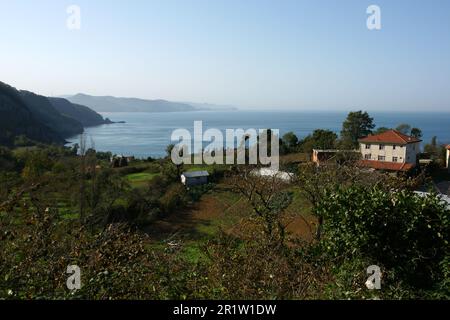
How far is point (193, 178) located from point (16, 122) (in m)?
63.9

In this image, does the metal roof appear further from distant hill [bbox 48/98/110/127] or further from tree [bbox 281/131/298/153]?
distant hill [bbox 48/98/110/127]

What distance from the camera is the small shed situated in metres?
31.2

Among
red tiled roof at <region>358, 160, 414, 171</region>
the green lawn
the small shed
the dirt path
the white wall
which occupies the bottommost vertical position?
the dirt path

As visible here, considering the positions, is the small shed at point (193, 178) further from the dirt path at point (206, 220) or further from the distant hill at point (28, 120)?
the distant hill at point (28, 120)

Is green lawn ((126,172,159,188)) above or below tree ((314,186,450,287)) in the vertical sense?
below

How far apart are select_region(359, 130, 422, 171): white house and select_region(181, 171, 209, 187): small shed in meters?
12.1

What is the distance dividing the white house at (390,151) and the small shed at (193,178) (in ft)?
39.8

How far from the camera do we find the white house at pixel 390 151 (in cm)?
3105

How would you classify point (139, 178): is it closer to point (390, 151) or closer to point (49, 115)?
point (390, 151)

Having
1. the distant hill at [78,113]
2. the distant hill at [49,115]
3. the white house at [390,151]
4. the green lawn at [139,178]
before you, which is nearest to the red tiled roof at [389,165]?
the white house at [390,151]

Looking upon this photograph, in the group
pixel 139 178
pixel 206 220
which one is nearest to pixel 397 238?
pixel 206 220

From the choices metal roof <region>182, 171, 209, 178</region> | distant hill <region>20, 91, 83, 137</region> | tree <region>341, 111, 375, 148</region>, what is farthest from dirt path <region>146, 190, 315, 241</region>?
distant hill <region>20, 91, 83, 137</region>

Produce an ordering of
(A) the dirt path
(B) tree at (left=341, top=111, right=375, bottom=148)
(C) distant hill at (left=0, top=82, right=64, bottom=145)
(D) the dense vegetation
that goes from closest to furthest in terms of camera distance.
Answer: (D) the dense vegetation, (A) the dirt path, (B) tree at (left=341, top=111, right=375, bottom=148), (C) distant hill at (left=0, top=82, right=64, bottom=145)
